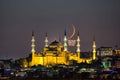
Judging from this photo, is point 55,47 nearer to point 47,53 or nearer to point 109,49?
point 47,53

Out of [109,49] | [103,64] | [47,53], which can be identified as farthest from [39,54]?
[109,49]

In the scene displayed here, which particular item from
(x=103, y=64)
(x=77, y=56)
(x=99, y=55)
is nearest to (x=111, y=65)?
(x=103, y=64)

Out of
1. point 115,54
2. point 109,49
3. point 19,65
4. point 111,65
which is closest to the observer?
point 111,65

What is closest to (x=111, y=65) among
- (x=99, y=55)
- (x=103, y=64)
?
(x=103, y=64)

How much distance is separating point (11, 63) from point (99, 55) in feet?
83.8

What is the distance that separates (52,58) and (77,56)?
5.43 m

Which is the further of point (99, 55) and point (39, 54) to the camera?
point (99, 55)

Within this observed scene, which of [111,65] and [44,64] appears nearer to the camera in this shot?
[111,65]

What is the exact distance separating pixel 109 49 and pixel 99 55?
381 centimetres

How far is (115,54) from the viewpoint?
130m

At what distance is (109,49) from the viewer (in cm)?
13812

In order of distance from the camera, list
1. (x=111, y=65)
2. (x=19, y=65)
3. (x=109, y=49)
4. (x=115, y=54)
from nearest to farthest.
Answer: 1. (x=111, y=65)
2. (x=19, y=65)
3. (x=115, y=54)
4. (x=109, y=49)

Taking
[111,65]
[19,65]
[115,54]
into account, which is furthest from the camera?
[115,54]

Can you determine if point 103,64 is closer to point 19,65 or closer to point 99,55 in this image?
point 19,65
